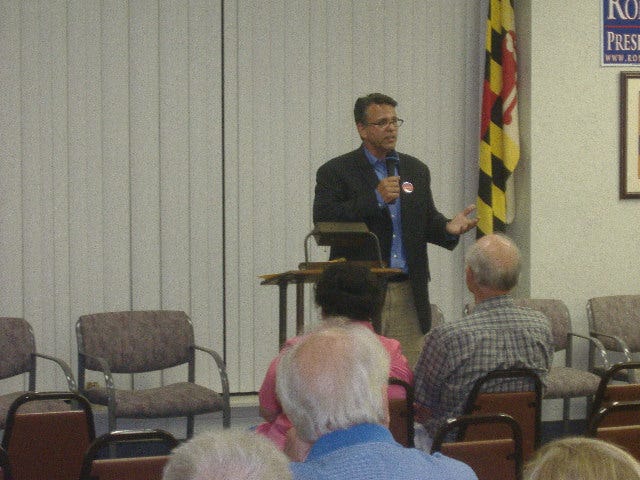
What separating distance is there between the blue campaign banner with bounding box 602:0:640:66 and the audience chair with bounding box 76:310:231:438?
3.25 metres

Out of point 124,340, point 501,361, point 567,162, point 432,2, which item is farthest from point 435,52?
point 501,361

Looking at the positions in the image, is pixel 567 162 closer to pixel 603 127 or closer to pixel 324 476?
pixel 603 127

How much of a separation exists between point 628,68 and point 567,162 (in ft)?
2.45

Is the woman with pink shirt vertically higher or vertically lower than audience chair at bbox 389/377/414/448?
higher

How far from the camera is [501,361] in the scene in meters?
3.59

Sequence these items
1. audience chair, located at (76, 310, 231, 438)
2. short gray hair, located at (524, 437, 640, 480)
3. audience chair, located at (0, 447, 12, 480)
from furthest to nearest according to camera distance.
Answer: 1. audience chair, located at (76, 310, 231, 438)
2. audience chair, located at (0, 447, 12, 480)
3. short gray hair, located at (524, 437, 640, 480)

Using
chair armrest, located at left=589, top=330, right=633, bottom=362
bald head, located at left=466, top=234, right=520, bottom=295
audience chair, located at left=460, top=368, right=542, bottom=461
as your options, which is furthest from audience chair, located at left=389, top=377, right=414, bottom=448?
chair armrest, located at left=589, top=330, right=633, bottom=362

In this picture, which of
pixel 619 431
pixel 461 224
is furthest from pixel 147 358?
pixel 619 431

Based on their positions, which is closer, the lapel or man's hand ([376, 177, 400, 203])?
man's hand ([376, 177, 400, 203])

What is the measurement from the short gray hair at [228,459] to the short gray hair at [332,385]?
0.59m

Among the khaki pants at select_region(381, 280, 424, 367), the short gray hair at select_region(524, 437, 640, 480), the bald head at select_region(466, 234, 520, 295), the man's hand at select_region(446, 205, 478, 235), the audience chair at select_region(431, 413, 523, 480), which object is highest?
the man's hand at select_region(446, 205, 478, 235)

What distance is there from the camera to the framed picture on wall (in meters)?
6.57

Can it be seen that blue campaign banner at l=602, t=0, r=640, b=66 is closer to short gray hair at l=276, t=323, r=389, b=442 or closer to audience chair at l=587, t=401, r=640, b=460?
audience chair at l=587, t=401, r=640, b=460

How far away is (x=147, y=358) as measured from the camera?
5.76m
